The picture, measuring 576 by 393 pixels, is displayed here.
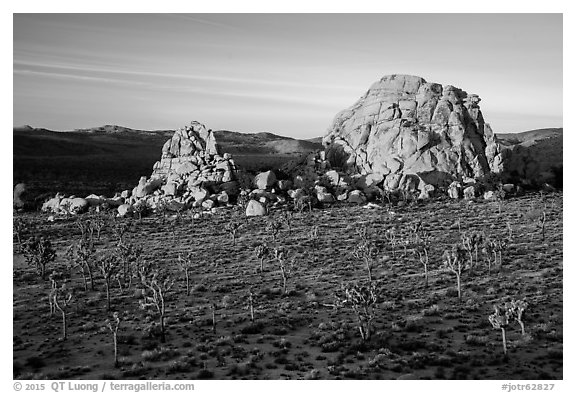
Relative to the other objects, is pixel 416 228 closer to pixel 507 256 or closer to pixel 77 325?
pixel 507 256

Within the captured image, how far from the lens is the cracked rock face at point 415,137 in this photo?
87000 mm

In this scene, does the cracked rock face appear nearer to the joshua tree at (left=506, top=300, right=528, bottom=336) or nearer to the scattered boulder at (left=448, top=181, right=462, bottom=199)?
the scattered boulder at (left=448, top=181, right=462, bottom=199)

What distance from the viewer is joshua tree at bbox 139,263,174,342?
29367 mm

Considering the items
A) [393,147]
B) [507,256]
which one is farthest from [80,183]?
[507,256]

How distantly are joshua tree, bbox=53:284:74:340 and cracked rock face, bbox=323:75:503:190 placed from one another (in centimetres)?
5962

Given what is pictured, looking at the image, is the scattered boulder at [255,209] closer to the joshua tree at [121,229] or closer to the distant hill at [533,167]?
the joshua tree at [121,229]

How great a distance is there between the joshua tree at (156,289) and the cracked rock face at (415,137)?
5499 centimetres

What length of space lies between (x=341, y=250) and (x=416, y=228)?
839 centimetres

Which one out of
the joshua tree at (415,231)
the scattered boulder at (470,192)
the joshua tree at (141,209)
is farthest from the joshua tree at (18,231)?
the scattered boulder at (470,192)

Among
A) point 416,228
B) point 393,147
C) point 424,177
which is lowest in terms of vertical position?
point 416,228

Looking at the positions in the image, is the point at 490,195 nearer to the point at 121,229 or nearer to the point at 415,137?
the point at 415,137

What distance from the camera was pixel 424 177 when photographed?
3366 inches

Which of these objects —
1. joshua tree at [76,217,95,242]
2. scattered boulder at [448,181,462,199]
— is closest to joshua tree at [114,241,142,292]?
joshua tree at [76,217,95,242]

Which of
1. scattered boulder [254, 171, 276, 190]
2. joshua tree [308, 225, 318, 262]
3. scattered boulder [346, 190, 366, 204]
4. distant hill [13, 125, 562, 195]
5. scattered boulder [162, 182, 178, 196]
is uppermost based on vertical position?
distant hill [13, 125, 562, 195]
